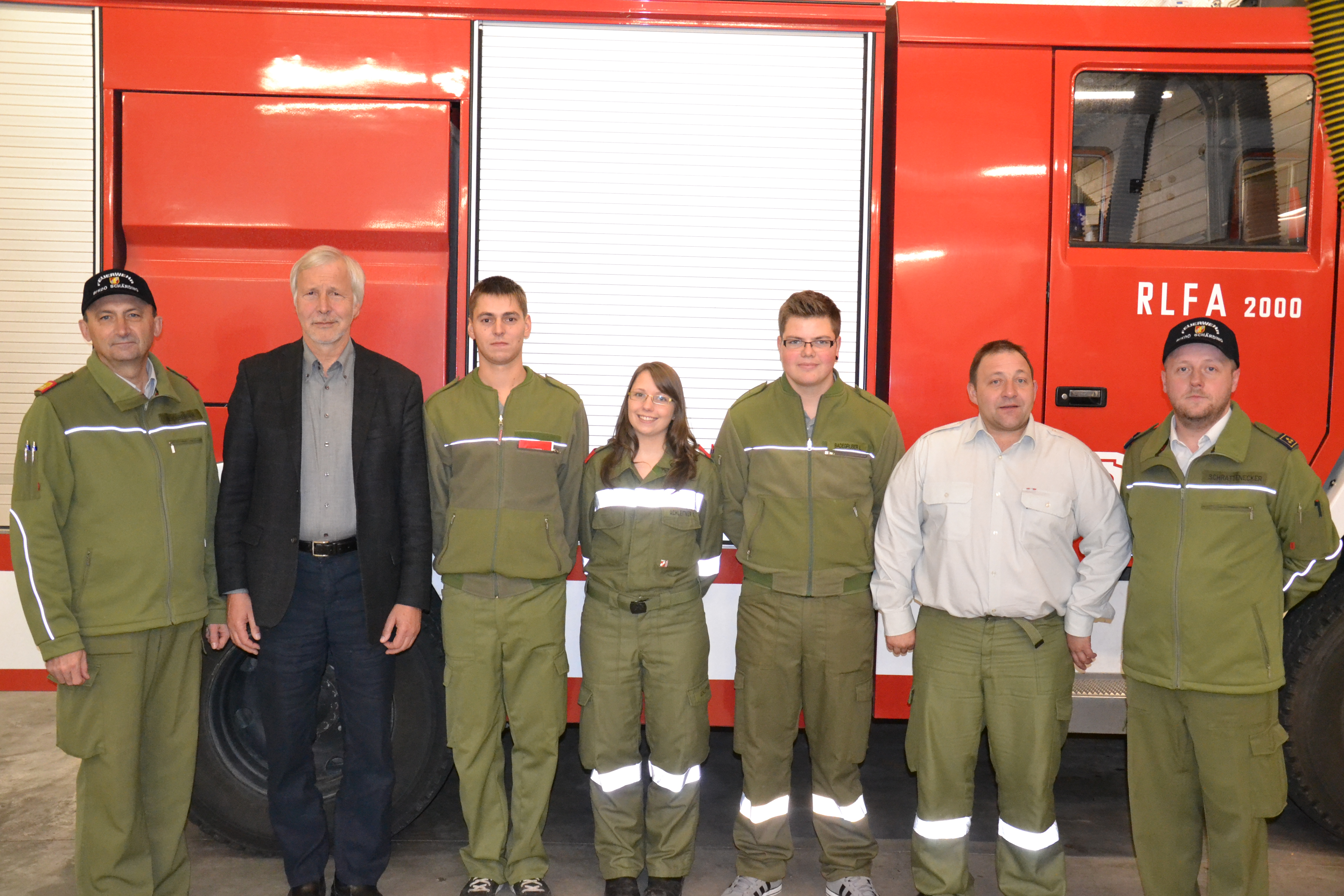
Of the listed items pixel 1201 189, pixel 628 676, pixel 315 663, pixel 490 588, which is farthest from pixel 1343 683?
pixel 315 663

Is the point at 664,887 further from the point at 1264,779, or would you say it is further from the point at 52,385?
the point at 52,385

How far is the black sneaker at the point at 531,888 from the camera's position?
3.29 m

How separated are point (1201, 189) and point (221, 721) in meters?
4.23

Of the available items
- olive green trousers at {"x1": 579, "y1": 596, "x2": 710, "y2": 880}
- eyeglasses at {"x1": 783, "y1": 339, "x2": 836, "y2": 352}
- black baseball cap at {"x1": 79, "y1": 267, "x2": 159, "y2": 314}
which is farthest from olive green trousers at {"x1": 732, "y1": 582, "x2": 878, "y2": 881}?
black baseball cap at {"x1": 79, "y1": 267, "x2": 159, "y2": 314}

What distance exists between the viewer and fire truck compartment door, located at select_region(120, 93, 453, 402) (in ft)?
11.2

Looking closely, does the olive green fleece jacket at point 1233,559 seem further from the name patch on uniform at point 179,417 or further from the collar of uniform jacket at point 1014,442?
the name patch on uniform at point 179,417

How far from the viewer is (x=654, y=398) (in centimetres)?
325

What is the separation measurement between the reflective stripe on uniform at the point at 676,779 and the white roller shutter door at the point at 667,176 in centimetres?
149

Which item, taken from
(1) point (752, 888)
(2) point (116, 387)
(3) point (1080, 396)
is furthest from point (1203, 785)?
(2) point (116, 387)

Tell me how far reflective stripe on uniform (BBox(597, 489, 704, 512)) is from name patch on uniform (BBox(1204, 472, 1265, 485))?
163 cm

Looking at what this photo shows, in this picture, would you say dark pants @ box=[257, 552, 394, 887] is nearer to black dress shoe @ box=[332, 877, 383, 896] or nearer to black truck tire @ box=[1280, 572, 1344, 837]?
black dress shoe @ box=[332, 877, 383, 896]

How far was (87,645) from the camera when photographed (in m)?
2.96

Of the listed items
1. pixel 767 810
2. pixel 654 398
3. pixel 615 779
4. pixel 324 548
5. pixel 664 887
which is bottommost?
pixel 664 887

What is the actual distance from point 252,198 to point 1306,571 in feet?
12.3
